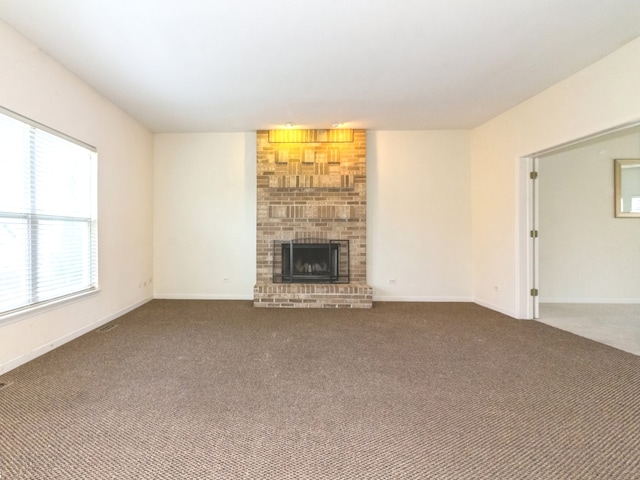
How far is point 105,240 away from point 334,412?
3.48 meters

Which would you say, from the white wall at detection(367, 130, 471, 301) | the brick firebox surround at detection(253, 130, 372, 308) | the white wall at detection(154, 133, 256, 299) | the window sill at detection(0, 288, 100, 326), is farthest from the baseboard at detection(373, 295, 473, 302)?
the window sill at detection(0, 288, 100, 326)

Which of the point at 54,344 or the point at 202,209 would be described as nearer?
the point at 54,344

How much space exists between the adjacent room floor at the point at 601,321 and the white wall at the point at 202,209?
441 cm

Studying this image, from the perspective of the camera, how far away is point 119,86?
3205mm

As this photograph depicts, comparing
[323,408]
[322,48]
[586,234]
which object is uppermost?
[322,48]

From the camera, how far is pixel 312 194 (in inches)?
186

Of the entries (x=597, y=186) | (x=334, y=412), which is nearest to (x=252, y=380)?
(x=334, y=412)

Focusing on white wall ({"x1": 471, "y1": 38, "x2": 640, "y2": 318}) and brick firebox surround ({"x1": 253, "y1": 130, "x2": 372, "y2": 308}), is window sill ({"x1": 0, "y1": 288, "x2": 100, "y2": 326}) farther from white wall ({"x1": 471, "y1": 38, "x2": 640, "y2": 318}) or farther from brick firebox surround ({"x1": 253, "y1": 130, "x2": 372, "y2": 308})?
white wall ({"x1": 471, "y1": 38, "x2": 640, "y2": 318})

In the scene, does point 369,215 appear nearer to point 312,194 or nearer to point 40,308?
point 312,194

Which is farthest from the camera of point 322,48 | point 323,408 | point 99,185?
point 99,185

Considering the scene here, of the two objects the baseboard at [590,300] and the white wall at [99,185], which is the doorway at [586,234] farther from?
the white wall at [99,185]

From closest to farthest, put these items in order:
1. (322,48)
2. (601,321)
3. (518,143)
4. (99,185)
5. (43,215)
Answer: (322,48)
(43,215)
(99,185)
(601,321)
(518,143)

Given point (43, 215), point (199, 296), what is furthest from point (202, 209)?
point (43, 215)

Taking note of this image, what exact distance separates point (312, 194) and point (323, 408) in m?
3.47
